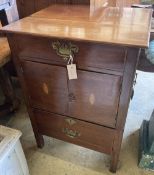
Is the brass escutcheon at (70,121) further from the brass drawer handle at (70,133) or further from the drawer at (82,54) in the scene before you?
the drawer at (82,54)

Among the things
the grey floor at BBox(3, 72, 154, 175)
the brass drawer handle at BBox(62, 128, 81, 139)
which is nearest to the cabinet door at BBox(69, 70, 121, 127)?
the brass drawer handle at BBox(62, 128, 81, 139)

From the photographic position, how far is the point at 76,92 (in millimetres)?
875

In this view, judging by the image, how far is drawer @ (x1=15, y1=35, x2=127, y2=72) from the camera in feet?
2.25

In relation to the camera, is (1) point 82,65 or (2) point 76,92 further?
(2) point 76,92

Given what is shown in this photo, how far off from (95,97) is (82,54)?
216 millimetres

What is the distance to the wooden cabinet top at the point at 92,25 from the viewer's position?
67 centimetres

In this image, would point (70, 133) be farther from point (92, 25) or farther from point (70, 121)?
point (92, 25)

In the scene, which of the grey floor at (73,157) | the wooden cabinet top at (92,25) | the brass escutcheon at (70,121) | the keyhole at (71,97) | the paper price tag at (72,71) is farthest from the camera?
the grey floor at (73,157)

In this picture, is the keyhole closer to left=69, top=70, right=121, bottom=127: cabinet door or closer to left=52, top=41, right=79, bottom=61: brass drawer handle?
left=69, top=70, right=121, bottom=127: cabinet door

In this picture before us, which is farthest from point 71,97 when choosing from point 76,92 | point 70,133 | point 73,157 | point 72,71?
point 73,157

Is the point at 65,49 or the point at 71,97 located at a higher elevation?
the point at 65,49

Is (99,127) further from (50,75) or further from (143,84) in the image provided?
(143,84)

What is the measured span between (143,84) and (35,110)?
116cm

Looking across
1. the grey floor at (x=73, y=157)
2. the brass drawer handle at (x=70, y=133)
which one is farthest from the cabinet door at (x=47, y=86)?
the grey floor at (x=73, y=157)
